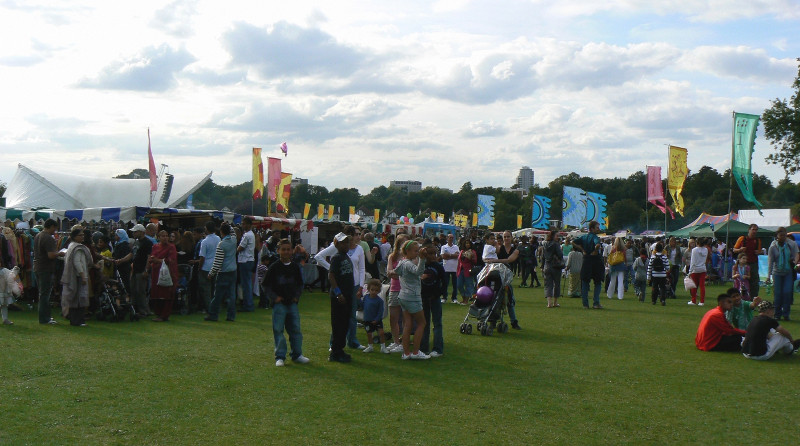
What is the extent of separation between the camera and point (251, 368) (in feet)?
27.7

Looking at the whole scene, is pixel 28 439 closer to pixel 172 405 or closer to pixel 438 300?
pixel 172 405

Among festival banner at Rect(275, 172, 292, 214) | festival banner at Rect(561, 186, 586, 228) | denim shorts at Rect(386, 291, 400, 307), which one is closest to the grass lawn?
denim shorts at Rect(386, 291, 400, 307)

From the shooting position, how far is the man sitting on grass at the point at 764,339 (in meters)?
9.41

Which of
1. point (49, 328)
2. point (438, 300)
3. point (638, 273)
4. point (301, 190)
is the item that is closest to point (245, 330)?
point (49, 328)

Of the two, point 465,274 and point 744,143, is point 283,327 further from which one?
point 744,143

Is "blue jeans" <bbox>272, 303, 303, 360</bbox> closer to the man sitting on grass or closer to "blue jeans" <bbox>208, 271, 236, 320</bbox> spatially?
"blue jeans" <bbox>208, 271, 236, 320</bbox>

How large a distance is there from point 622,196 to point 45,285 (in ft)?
375

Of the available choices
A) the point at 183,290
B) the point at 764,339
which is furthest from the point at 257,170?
the point at 764,339

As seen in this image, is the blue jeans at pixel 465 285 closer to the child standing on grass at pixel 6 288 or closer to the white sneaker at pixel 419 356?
the white sneaker at pixel 419 356

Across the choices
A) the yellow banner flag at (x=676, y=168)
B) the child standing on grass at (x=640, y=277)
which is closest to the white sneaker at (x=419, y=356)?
the child standing on grass at (x=640, y=277)

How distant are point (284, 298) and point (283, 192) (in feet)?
89.5

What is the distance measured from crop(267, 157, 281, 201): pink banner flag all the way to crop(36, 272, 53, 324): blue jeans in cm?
2278

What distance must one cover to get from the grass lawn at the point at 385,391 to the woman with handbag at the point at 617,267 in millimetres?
6935

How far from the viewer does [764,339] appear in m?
9.43
